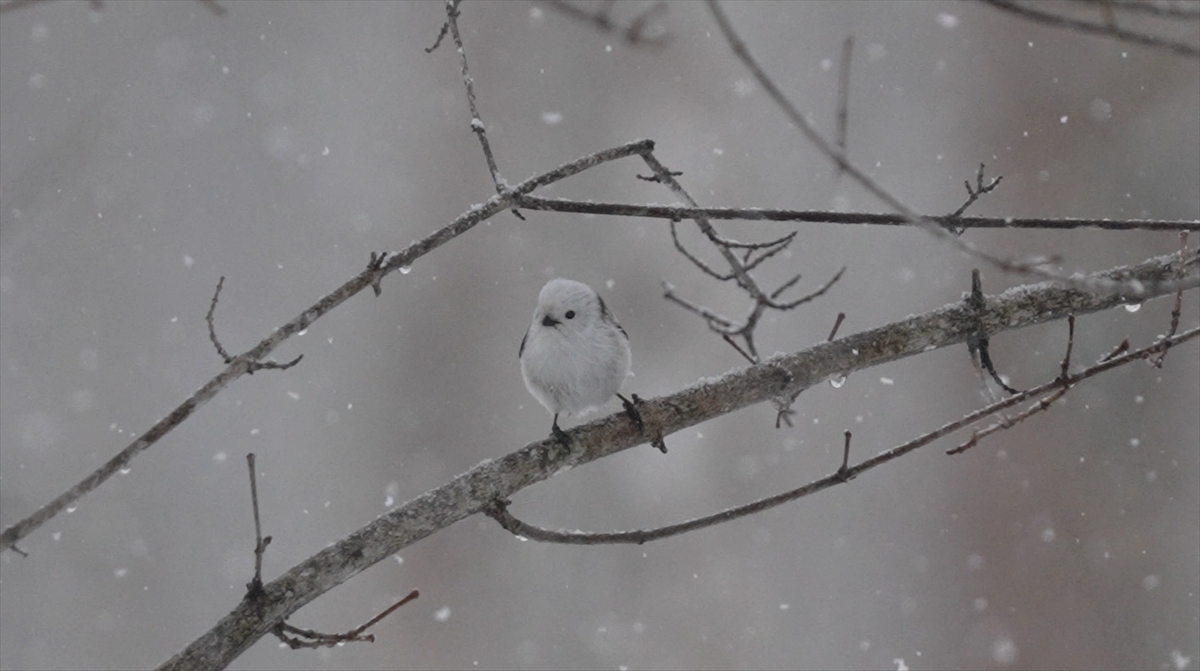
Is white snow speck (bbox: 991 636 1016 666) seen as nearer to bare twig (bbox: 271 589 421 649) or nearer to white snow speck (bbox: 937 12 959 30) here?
white snow speck (bbox: 937 12 959 30)

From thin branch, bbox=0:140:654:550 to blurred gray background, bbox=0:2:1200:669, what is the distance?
5.81 m

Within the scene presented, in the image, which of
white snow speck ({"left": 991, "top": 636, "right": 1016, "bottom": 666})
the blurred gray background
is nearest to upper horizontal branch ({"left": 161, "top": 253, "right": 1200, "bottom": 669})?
the blurred gray background

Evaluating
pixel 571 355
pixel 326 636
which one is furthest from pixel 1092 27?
pixel 571 355

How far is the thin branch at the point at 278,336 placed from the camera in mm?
1578

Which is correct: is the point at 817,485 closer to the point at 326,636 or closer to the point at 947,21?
the point at 326,636

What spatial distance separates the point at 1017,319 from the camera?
2568 millimetres

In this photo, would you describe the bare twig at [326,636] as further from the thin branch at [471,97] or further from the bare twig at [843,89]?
the bare twig at [843,89]

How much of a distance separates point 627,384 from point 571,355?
4878mm

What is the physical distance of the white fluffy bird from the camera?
3.07 meters

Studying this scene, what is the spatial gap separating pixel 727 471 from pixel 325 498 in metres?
3.35

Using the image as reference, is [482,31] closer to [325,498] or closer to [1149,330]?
[325,498]

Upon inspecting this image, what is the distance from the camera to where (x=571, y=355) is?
3.07 m

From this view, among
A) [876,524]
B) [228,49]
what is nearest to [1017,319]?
[876,524]

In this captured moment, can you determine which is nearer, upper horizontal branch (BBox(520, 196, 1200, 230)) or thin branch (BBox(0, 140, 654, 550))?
thin branch (BBox(0, 140, 654, 550))
